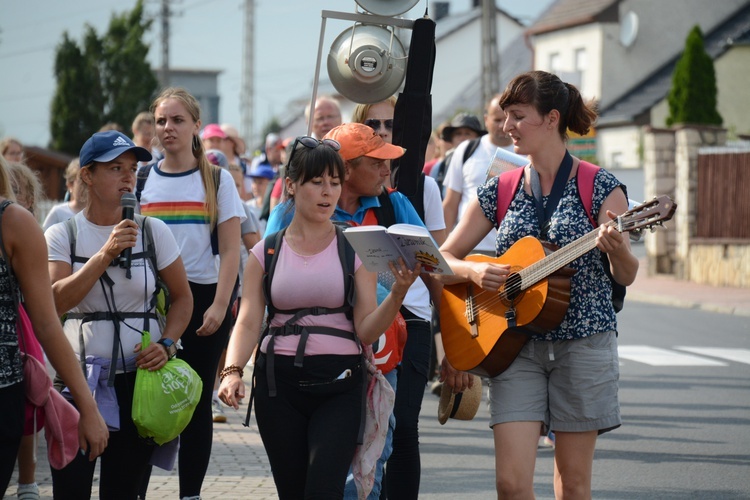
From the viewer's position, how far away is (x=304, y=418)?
4.87 meters

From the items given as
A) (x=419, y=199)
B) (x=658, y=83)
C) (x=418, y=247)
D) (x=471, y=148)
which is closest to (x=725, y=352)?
(x=471, y=148)

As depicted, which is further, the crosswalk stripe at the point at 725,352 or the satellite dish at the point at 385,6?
the crosswalk stripe at the point at 725,352

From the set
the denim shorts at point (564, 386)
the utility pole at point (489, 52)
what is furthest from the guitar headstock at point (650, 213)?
the utility pole at point (489, 52)

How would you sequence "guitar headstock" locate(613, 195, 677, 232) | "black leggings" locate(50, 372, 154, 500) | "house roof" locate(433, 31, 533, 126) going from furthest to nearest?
1. "house roof" locate(433, 31, 533, 126)
2. "black leggings" locate(50, 372, 154, 500)
3. "guitar headstock" locate(613, 195, 677, 232)

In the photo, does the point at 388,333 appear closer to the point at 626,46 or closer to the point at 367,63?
the point at 367,63

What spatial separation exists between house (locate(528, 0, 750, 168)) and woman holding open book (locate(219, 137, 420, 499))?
142 feet

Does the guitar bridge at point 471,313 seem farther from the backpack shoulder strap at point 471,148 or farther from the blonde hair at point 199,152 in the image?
the backpack shoulder strap at point 471,148

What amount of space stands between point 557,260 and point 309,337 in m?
1.02

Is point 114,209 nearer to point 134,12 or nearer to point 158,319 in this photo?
point 158,319

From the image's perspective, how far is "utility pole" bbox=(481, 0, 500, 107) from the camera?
3191 cm

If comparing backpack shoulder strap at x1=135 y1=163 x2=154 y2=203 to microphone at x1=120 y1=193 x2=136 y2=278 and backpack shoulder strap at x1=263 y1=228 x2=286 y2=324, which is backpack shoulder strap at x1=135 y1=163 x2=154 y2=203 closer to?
microphone at x1=120 y1=193 x2=136 y2=278

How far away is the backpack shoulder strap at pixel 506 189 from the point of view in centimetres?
536

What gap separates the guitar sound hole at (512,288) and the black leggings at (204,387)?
200 centimetres

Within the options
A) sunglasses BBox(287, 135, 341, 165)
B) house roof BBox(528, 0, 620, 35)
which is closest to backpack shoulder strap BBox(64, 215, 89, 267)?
sunglasses BBox(287, 135, 341, 165)
